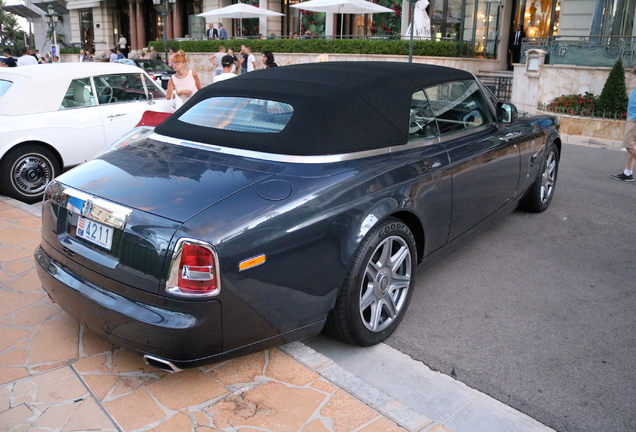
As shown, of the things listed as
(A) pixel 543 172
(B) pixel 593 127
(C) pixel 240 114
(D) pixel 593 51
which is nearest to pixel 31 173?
(C) pixel 240 114

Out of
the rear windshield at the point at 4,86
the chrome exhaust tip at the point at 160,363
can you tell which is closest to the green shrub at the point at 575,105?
the rear windshield at the point at 4,86

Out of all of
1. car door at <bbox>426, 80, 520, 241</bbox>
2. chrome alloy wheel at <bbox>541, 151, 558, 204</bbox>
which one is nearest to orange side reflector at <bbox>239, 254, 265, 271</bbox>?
car door at <bbox>426, 80, 520, 241</bbox>

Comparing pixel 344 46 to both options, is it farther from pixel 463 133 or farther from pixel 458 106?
pixel 463 133

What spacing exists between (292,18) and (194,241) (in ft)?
96.0

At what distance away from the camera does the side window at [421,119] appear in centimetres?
413

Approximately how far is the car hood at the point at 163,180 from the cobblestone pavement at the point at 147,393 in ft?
2.99

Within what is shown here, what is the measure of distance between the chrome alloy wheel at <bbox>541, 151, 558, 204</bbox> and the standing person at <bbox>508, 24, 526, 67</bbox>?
14.6 m

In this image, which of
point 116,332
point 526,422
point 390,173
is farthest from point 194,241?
point 526,422

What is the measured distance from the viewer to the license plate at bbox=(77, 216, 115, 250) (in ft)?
10.0

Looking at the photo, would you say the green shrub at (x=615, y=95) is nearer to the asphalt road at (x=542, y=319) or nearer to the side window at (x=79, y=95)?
the asphalt road at (x=542, y=319)

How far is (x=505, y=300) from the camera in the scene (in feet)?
14.7

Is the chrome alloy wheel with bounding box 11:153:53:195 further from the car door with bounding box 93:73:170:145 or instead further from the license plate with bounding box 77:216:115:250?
the license plate with bounding box 77:216:115:250

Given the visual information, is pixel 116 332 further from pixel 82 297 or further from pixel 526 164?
pixel 526 164

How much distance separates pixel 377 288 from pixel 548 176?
152 inches
